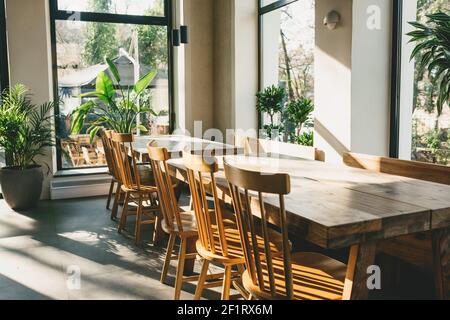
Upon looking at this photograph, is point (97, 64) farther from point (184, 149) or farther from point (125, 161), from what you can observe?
point (184, 149)

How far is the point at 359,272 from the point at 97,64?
533cm

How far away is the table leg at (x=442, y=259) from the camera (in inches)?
76.2

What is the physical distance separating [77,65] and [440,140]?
4.55 metres

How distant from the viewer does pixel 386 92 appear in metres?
4.07

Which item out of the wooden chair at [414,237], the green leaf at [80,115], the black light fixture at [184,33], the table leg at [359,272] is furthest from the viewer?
the green leaf at [80,115]

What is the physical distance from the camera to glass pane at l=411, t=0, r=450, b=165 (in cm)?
360

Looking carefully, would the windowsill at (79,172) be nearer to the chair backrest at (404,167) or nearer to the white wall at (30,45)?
the white wall at (30,45)

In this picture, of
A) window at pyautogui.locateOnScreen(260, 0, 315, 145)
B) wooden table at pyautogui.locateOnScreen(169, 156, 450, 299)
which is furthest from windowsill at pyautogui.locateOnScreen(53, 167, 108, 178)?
wooden table at pyautogui.locateOnScreen(169, 156, 450, 299)

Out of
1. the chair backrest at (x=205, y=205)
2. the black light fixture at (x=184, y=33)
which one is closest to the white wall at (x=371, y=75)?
the black light fixture at (x=184, y=33)

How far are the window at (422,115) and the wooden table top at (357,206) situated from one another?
1483 millimetres

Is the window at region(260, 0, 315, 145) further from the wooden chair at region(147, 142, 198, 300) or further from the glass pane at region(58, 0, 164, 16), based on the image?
the wooden chair at region(147, 142, 198, 300)

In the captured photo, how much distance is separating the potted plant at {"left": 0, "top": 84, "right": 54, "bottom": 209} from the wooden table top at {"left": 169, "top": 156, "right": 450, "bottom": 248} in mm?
3313

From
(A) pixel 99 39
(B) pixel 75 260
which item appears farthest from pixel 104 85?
(B) pixel 75 260

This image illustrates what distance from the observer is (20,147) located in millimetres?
5043
